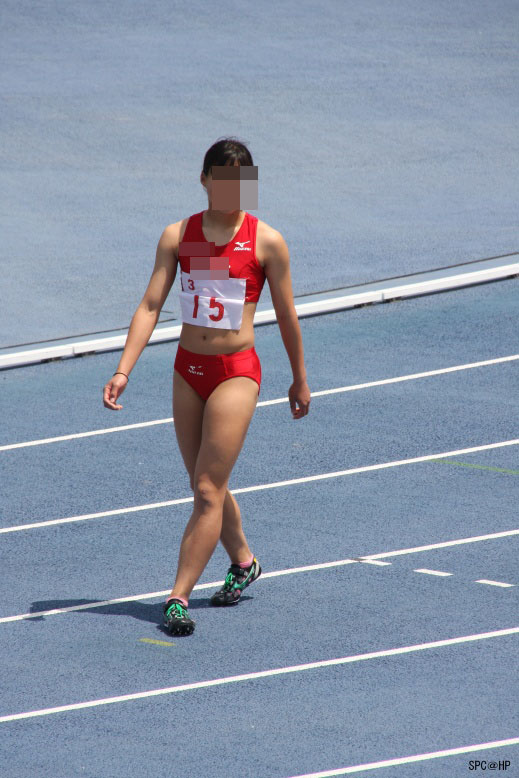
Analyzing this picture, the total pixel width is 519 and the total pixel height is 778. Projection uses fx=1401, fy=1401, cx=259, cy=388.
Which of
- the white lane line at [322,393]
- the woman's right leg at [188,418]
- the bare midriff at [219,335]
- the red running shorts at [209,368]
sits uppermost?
the bare midriff at [219,335]

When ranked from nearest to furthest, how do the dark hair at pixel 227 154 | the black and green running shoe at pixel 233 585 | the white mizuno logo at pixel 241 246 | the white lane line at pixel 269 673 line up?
the white lane line at pixel 269 673
the dark hair at pixel 227 154
the white mizuno logo at pixel 241 246
the black and green running shoe at pixel 233 585

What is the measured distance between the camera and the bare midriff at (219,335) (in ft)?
19.6

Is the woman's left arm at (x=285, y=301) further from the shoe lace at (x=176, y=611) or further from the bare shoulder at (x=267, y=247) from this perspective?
the shoe lace at (x=176, y=611)

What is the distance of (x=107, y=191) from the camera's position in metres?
15.3

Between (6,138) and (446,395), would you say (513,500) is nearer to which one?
(446,395)

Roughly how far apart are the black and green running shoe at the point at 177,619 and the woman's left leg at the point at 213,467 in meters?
0.06

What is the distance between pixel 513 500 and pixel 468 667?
7.38ft

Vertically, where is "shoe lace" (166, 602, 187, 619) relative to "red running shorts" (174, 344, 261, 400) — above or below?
below

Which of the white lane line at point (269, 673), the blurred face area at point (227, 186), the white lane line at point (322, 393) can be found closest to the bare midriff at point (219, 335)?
the blurred face area at point (227, 186)

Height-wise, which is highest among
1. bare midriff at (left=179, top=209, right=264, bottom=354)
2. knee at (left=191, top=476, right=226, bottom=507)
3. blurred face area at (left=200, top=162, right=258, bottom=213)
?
blurred face area at (left=200, top=162, right=258, bottom=213)

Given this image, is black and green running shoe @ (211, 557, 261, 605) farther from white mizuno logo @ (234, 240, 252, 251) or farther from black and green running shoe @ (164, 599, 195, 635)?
white mizuno logo @ (234, 240, 252, 251)

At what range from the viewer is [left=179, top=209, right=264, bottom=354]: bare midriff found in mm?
5969

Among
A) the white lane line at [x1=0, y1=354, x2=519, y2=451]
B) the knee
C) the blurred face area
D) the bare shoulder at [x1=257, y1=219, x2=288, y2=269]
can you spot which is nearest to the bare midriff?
the bare shoulder at [x1=257, y1=219, x2=288, y2=269]

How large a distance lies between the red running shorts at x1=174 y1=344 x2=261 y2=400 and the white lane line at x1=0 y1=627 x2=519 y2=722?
123 centimetres
